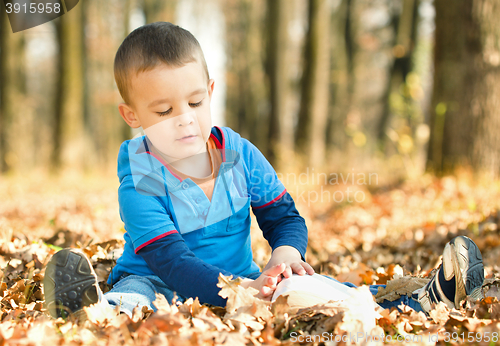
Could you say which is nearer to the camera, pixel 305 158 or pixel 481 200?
pixel 481 200

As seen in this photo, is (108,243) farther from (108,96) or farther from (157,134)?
(108,96)

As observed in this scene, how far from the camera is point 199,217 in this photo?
1.99 m

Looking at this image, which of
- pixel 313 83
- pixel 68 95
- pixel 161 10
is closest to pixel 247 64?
pixel 161 10

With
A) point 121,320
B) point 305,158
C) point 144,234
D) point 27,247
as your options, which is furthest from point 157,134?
point 305,158

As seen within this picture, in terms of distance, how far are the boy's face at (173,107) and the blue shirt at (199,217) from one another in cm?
14

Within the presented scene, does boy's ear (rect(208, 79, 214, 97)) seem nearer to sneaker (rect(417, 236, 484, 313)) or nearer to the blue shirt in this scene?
the blue shirt

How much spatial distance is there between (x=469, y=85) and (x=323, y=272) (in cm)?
413

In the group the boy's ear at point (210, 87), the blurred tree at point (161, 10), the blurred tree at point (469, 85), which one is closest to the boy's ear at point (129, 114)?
the boy's ear at point (210, 87)

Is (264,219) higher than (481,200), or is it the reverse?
(264,219)

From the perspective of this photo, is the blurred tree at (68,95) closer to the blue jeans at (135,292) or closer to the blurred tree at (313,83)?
the blurred tree at (313,83)

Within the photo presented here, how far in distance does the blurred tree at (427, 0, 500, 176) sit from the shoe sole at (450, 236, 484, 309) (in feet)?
14.3

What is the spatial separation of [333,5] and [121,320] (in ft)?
57.5

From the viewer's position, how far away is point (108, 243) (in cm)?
307

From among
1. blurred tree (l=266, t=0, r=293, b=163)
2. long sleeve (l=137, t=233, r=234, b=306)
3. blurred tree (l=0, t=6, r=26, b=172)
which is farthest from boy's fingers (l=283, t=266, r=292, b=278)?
blurred tree (l=0, t=6, r=26, b=172)
